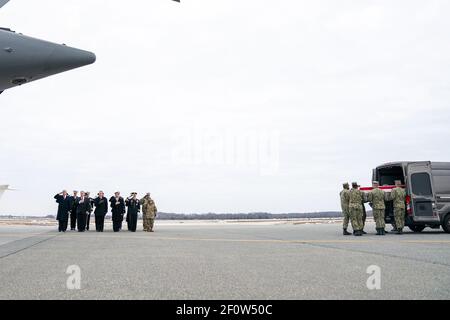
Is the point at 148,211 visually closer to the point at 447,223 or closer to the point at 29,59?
the point at 447,223

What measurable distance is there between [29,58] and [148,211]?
14.9m

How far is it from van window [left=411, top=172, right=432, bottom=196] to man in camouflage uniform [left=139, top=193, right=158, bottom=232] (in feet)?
35.3

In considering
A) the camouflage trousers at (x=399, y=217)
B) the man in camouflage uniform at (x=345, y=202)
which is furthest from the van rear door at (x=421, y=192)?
the man in camouflage uniform at (x=345, y=202)

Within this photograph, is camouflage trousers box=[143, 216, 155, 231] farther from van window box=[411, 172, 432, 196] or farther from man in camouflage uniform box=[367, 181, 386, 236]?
van window box=[411, 172, 432, 196]

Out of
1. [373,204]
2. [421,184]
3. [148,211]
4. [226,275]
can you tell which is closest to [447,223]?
[421,184]

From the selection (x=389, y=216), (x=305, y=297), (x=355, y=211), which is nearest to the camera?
(x=305, y=297)

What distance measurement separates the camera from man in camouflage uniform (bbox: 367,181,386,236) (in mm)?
15375

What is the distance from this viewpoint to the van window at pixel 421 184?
15852 mm

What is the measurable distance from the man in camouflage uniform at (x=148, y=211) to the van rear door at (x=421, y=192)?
10589 mm

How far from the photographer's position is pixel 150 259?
26.4 feet
